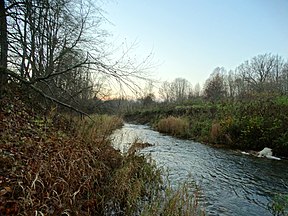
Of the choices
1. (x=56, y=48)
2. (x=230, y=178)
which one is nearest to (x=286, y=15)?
(x=230, y=178)

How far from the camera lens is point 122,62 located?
21.2 feet

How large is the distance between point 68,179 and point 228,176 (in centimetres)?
472

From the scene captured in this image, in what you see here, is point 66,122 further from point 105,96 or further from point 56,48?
point 56,48

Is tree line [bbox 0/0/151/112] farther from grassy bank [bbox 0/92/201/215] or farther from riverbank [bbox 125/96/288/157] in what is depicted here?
riverbank [bbox 125/96/288/157]

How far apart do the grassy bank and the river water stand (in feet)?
2.90

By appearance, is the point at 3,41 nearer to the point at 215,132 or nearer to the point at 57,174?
the point at 57,174

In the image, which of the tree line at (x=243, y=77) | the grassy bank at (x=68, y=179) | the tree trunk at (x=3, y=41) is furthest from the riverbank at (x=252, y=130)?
the tree line at (x=243, y=77)

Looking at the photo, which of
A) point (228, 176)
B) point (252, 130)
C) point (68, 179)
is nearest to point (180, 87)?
point (252, 130)

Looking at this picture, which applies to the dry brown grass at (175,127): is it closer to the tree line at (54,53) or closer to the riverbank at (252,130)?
the riverbank at (252,130)

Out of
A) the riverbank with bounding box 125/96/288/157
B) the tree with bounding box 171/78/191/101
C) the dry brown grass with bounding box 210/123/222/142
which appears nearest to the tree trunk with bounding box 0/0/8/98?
the riverbank with bounding box 125/96/288/157

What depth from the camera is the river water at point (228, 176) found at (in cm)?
483

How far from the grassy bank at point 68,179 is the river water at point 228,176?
88 cm

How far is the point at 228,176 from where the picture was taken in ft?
22.5

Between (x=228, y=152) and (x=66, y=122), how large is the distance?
6849mm
